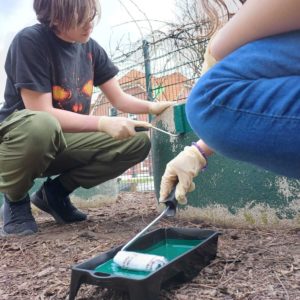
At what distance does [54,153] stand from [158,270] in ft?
3.53

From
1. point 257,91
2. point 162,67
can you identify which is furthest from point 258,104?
point 162,67

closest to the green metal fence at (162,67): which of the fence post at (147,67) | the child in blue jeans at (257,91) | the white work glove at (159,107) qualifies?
the fence post at (147,67)

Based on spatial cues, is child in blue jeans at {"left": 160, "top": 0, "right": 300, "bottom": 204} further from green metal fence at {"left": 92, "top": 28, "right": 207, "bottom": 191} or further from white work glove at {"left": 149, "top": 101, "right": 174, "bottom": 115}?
green metal fence at {"left": 92, "top": 28, "right": 207, "bottom": 191}

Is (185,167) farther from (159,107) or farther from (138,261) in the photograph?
(159,107)

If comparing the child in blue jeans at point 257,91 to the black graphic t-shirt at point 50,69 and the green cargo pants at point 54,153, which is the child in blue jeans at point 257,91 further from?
the black graphic t-shirt at point 50,69

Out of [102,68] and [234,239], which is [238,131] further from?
[102,68]

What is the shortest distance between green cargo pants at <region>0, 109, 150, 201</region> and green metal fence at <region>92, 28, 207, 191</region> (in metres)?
0.99

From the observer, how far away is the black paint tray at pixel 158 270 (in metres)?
0.95

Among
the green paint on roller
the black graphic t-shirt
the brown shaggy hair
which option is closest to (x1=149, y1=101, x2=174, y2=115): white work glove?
the green paint on roller

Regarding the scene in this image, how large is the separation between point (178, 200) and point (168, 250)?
27 centimetres

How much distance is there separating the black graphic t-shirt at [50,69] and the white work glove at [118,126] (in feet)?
0.85

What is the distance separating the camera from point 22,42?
195 cm

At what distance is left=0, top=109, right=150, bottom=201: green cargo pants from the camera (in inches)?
72.5

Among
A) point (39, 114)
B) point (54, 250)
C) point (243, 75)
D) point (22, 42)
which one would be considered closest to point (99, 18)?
point (22, 42)
